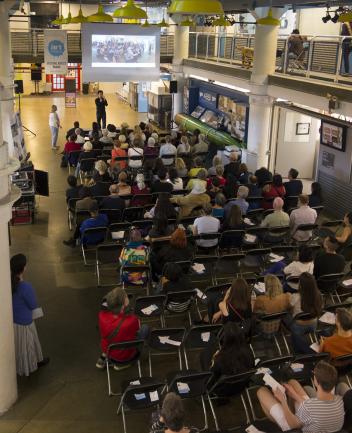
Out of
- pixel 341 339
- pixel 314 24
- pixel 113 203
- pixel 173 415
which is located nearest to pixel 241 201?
pixel 113 203

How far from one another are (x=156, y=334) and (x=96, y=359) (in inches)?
48.7

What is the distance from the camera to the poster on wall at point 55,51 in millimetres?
16953

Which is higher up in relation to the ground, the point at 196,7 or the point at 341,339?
the point at 196,7

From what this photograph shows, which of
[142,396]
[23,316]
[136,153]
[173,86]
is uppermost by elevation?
[173,86]

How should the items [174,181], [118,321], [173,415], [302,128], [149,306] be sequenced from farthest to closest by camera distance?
[302,128] < [174,181] < [149,306] < [118,321] < [173,415]

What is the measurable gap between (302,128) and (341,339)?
10.4m

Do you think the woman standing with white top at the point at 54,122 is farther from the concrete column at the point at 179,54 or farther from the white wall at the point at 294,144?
the white wall at the point at 294,144

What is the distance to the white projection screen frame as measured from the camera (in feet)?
52.9

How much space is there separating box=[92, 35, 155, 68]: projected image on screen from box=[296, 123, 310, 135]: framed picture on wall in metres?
5.47

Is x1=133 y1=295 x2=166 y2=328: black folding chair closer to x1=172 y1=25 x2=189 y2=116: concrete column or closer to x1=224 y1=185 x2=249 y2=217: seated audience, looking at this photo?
x1=224 y1=185 x2=249 y2=217: seated audience

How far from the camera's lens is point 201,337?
5969 mm

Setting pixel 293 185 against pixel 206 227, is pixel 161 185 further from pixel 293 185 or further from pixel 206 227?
pixel 293 185

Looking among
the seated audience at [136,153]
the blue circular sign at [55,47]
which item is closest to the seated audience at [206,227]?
the seated audience at [136,153]

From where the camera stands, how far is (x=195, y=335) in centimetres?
598
